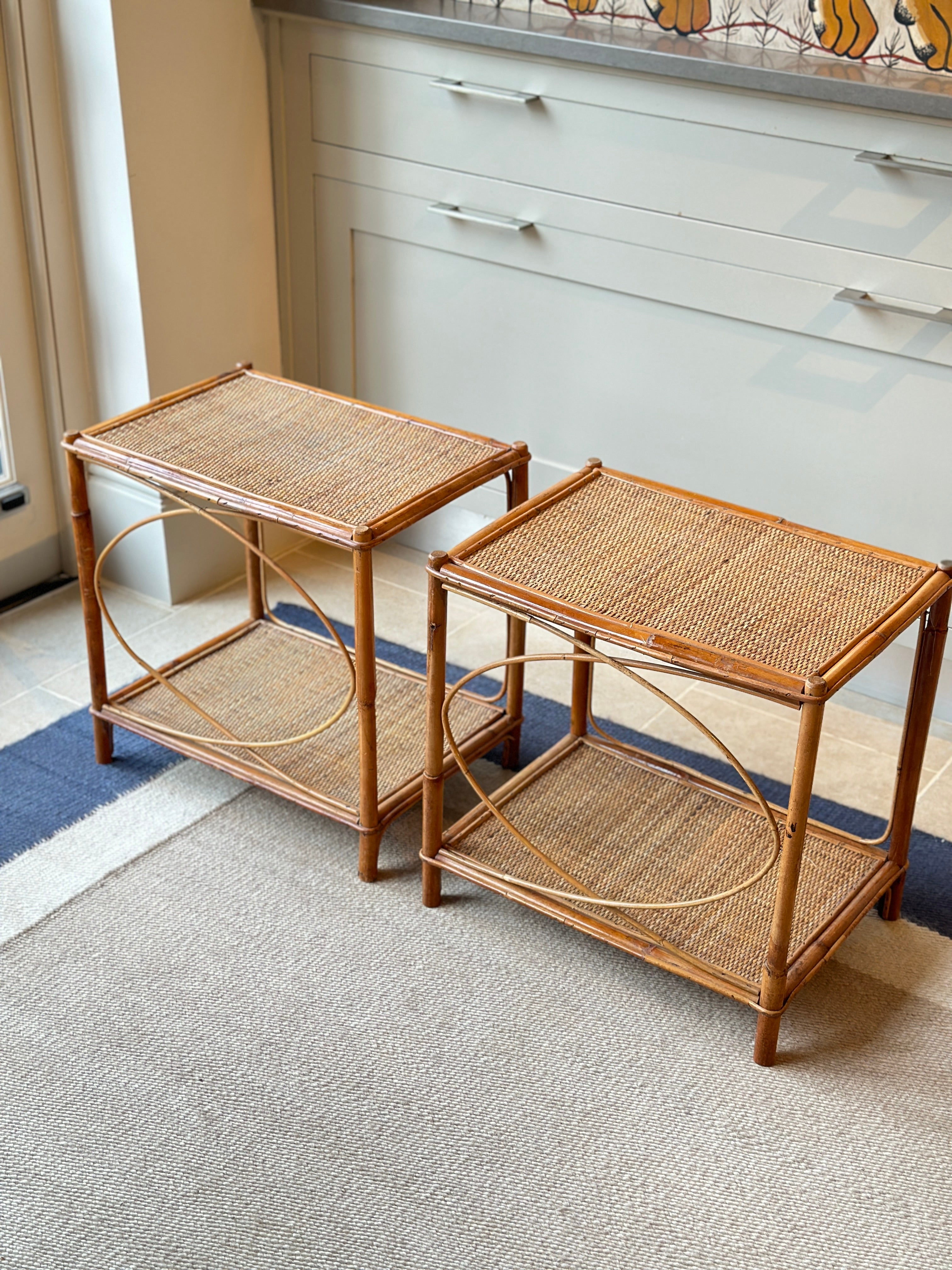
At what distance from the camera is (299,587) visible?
5.33ft

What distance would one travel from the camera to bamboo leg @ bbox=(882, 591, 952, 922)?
1599mm

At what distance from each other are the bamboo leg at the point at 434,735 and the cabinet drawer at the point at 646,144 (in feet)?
2.67

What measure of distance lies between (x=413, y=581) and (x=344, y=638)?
284 mm

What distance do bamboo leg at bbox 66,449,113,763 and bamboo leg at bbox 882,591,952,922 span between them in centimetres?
112

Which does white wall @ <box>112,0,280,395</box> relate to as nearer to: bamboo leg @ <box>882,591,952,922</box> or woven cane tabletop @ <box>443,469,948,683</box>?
woven cane tabletop @ <box>443,469,948,683</box>

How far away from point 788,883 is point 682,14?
148 centimetres

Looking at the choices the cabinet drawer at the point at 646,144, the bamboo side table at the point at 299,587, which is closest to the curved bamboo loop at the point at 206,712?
the bamboo side table at the point at 299,587

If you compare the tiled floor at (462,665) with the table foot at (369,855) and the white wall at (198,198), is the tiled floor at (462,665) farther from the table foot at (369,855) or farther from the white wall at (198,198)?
the table foot at (369,855)

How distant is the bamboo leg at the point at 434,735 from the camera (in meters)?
1.60

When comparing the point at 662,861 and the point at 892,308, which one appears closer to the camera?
the point at 662,861

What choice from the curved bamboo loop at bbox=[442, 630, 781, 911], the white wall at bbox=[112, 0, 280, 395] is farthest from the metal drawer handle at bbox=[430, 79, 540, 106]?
the curved bamboo loop at bbox=[442, 630, 781, 911]

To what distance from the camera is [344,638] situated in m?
2.37

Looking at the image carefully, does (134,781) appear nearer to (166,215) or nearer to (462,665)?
(462,665)

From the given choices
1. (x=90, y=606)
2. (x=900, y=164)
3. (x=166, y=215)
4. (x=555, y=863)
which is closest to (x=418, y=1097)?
(x=555, y=863)
